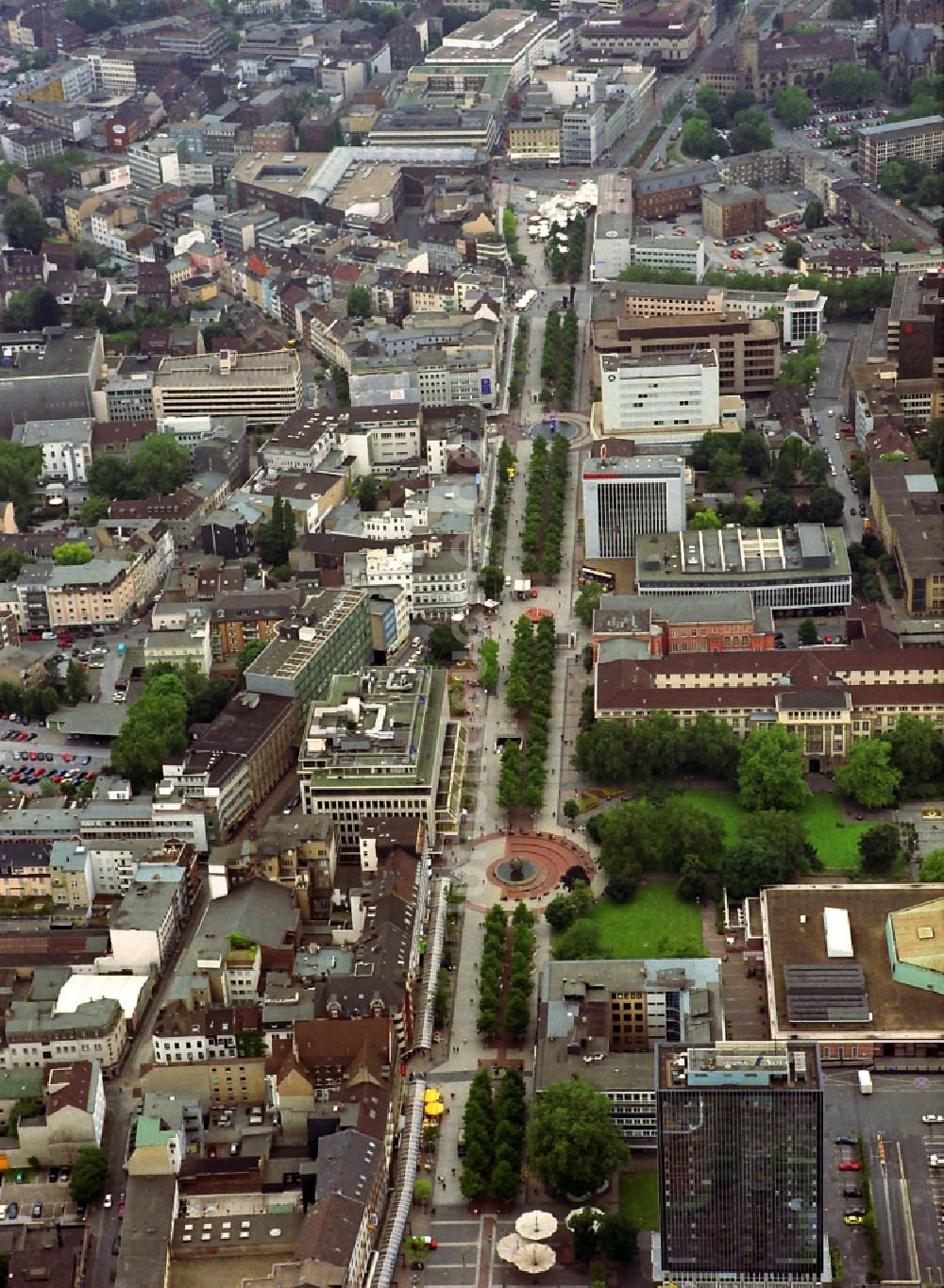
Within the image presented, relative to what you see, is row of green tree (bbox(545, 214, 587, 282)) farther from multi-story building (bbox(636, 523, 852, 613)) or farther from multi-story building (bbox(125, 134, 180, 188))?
multi-story building (bbox(636, 523, 852, 613))

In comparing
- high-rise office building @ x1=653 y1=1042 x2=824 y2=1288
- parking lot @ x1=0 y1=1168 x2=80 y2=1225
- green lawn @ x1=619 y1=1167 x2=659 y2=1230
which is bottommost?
green lawn @ x1=619 y1=1167 x2=659 y2=1230

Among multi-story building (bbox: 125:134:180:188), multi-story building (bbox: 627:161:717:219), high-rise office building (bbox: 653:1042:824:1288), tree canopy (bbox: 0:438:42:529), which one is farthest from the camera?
multi-story building (bbox: 125:134:180:188)

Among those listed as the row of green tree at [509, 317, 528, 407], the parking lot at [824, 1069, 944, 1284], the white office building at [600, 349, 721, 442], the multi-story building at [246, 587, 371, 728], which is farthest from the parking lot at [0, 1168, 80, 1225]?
the row of green tree at [509, 317, 528, 407]

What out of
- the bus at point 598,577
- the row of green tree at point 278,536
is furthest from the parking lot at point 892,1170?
the row of green tree at point 278,536

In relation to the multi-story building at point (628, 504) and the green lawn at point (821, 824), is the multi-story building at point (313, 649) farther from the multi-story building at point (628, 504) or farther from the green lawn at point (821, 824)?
the green lawn at point (821, 824)

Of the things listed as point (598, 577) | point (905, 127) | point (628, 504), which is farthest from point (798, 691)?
point (905, 127)

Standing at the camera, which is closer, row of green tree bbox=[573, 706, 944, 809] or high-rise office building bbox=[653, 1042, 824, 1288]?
high-rise office building bbox=[653, 1042, 824, 1288]

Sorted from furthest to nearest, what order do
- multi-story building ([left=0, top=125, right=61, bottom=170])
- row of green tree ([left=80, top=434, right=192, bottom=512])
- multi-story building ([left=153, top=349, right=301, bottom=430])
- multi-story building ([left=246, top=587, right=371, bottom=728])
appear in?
1. multi-story building ([left=0, top=125, right=61, bottom=170])
2. multi-story building ([left=153, top=349, right=301, bottom=430])
3. row of green tree ([left=80, top=434, right=192, bottom=512])
4. multi-story building ([left=246, top=587, right=371, bottom=728])
